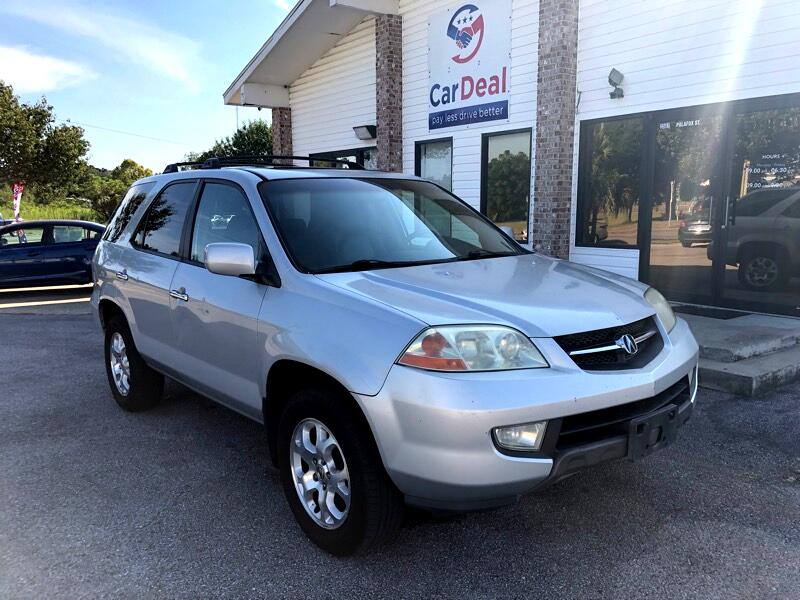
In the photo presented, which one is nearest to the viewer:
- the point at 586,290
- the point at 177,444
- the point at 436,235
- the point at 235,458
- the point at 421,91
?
the point at 586,290

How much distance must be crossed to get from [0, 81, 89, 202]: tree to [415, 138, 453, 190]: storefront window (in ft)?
78.4

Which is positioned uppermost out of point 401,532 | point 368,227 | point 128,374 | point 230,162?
point 230,162

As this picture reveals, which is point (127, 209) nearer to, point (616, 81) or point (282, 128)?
point (616, 81)

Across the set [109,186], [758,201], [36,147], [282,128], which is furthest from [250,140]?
[758,201]

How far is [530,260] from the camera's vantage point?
12.1 feet

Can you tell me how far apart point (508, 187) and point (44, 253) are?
341 inches

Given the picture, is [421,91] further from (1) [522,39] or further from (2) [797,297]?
(2) [797,297]

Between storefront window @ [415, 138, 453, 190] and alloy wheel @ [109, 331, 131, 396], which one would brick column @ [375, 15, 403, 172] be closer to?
storefront window @ [415, 138, 453, 190]

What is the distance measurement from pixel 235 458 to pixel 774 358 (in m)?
4.50

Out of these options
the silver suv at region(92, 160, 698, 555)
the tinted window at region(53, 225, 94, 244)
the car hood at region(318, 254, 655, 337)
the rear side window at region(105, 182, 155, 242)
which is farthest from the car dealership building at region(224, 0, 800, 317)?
the tinted window at region(53, 225, 94, 244)

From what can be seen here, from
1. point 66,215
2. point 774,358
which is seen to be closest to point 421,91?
point 774,358

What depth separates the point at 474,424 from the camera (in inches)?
90.7

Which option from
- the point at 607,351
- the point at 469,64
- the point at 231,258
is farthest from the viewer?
the point at 469,64

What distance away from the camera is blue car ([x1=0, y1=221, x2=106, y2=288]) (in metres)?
11.8
